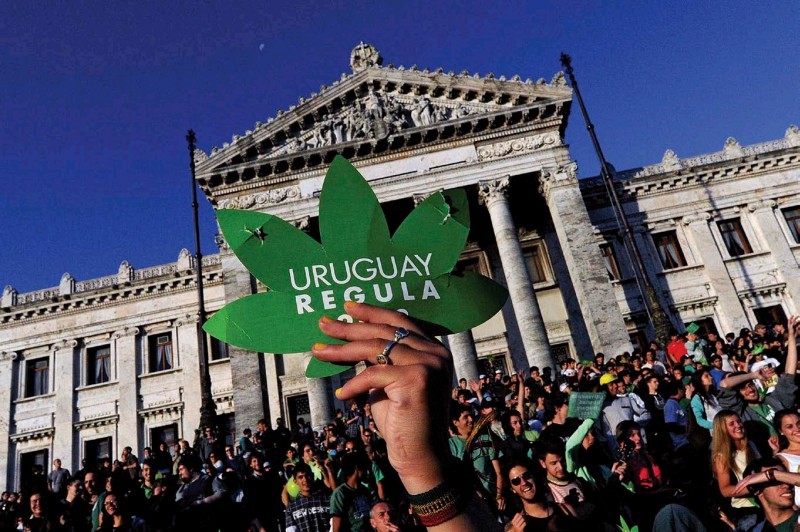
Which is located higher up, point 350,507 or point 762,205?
point 762,205

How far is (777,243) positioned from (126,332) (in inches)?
1284

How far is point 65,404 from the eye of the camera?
27.4m

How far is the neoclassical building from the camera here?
22266mm

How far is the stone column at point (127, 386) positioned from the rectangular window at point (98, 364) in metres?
0.73

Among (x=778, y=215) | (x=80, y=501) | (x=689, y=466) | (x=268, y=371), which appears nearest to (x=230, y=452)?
(x=80, y=501)

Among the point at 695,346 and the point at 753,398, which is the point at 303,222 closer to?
the point at 695,346

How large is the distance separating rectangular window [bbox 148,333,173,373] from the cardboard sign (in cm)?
2580

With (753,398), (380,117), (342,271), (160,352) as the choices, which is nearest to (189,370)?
(160,352)

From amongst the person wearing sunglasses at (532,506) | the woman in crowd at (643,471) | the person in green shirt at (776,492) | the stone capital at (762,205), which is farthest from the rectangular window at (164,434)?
the stone capital at (762,205)

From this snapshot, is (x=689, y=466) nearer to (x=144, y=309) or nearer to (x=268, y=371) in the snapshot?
(x=268, y=371)

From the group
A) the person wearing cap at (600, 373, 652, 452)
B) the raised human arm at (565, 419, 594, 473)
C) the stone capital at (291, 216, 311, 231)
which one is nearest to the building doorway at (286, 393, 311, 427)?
the stone capital at (291, 216, 311, 231)

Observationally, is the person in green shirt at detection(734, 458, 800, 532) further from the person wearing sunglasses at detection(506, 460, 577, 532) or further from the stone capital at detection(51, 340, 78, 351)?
the stone capital at detection(51, 340, 78, 351)

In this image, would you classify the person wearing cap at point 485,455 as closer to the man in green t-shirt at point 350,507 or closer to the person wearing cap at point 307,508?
the man in green t-shirt at point 350,507

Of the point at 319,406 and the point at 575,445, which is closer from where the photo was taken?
the point at 575,445
